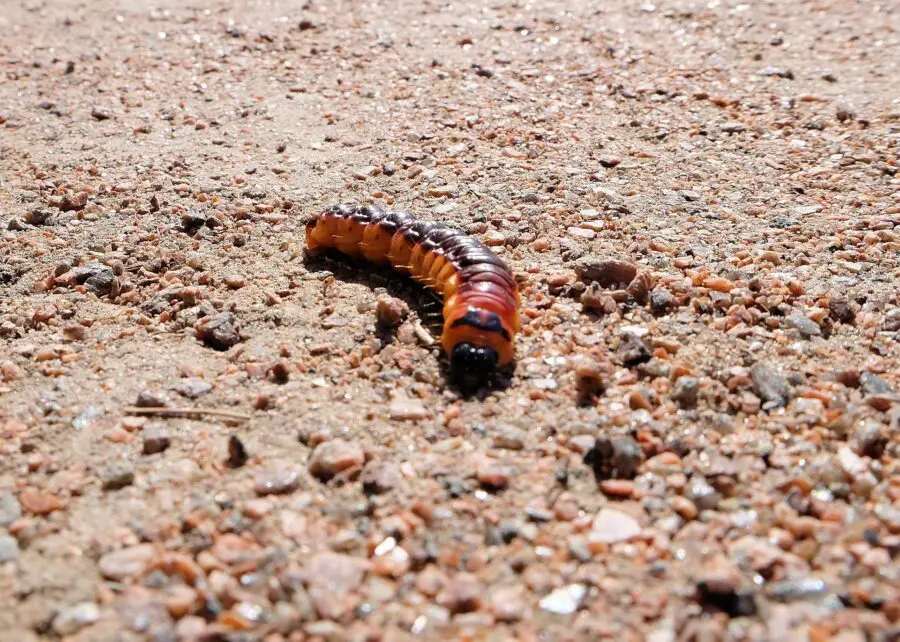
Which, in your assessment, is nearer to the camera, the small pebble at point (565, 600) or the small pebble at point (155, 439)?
the small pebble at point (565, 600)

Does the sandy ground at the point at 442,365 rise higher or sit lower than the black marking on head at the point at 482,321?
lower

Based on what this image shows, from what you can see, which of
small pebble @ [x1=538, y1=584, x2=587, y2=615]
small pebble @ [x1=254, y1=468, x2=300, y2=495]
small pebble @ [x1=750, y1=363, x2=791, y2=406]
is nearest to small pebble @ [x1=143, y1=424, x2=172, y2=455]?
small pebble @ [x1=254, y1=468, x2=300, y2=495]

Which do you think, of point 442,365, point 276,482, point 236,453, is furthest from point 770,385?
point 236,453

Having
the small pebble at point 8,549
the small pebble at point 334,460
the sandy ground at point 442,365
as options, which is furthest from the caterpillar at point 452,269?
the small pebble at point 8,549

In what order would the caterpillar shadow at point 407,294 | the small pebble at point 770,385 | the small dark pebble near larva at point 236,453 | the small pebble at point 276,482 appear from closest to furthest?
the small pebble at point 276,482 < the small dark pebble near larva at point 236,453 < the small pebble at point 770,385 < the caterpillar shadow at point 407,294

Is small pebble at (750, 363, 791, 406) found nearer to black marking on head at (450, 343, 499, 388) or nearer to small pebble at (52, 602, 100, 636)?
black marking on head at (450, 343, 499, 388)

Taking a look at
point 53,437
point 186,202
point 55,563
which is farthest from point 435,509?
point 186,202

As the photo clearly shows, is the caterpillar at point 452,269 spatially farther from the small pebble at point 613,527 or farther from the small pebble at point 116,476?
the small pebble at point 116,476

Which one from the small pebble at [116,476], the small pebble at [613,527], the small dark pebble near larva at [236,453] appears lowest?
the small pebble at [116,476]
